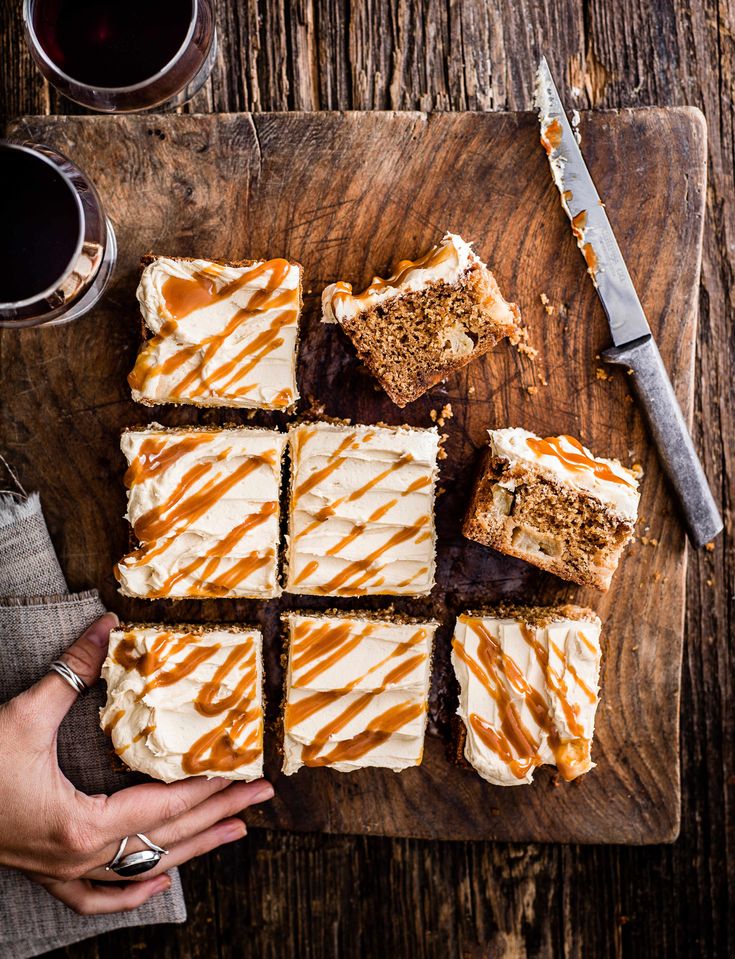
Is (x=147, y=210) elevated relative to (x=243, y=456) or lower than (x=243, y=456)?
elevated

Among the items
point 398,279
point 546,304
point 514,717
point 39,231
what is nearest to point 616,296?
point 546,304

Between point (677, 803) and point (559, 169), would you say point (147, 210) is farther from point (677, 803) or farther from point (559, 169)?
point (677, 803)

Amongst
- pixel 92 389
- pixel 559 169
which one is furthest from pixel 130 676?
pixel 559 169

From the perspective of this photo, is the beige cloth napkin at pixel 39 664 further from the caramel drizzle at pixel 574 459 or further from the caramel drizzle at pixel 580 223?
the caramel drizzle at pixel 580 223

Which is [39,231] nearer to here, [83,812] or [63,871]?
[83,812]

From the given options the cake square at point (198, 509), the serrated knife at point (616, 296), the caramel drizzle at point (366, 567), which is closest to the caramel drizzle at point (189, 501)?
the cake square at point (198, 509)
